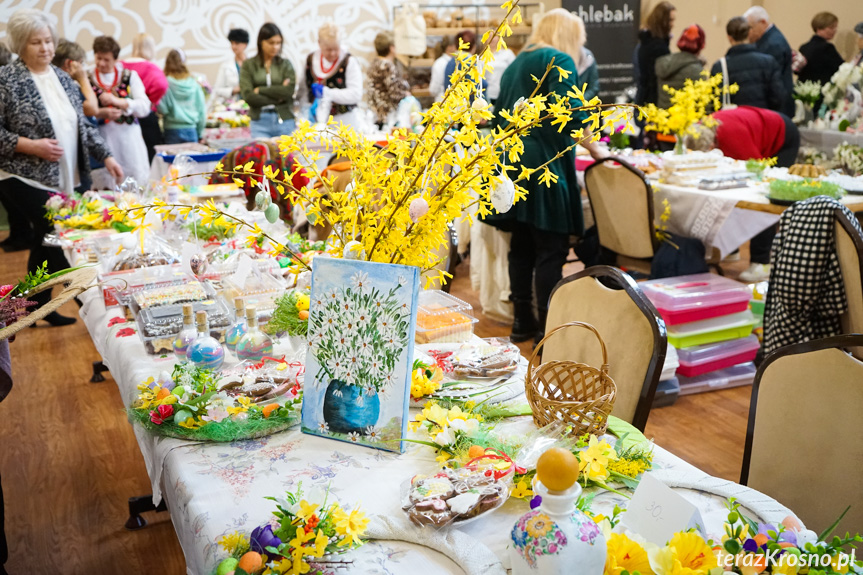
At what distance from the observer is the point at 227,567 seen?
100 cm

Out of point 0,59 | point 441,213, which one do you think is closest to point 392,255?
point 441,213

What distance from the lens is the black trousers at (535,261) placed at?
3.83m

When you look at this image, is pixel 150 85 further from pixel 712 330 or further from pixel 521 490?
pixel 521 490

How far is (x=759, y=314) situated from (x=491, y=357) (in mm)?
2600

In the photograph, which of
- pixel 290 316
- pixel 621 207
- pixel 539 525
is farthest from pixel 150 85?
pixel 539 525

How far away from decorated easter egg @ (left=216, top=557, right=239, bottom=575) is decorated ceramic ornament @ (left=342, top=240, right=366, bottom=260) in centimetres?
58

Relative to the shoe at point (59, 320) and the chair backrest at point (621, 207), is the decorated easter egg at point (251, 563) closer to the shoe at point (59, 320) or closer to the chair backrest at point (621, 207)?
the chair backrest at point (621, 207)

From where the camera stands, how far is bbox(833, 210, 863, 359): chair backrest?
2348mm

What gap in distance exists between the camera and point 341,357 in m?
1.41

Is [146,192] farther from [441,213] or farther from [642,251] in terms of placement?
[441,213]

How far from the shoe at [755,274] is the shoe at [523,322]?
1.56 meters

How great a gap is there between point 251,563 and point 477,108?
767 mm

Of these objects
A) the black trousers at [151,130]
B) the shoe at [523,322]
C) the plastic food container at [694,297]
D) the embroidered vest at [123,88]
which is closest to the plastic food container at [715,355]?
the plastic food container at [694,297]

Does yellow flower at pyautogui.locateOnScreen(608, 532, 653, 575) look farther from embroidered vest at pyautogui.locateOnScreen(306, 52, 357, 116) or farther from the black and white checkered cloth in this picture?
embroidered vest at pyautogui.locateOnScreen(306, 52, 357, 116)
